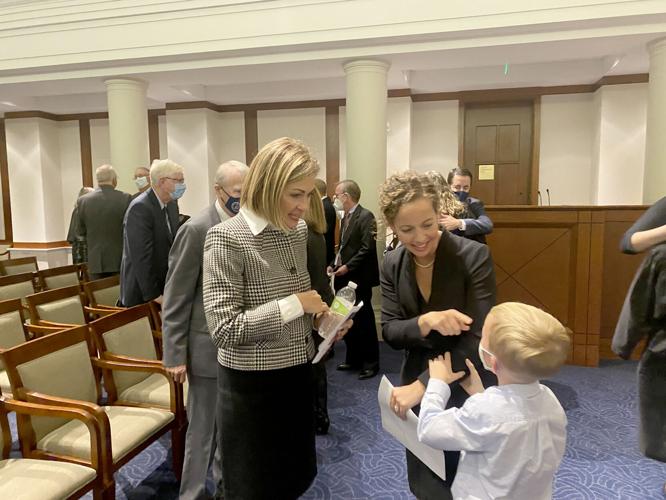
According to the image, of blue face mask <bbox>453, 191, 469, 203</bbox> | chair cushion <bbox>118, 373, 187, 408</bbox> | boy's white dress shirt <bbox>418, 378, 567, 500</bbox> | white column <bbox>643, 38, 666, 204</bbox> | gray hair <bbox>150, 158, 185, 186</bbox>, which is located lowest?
chair cushion <bbox>118, 373, 187, 408</bbox>

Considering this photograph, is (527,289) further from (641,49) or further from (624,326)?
(641,49)

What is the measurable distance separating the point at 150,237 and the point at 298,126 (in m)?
5.47

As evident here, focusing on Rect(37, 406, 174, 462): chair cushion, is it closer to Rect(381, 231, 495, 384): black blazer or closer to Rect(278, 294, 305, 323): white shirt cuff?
Rect(278, 294, 305, 323): white shirt cuff

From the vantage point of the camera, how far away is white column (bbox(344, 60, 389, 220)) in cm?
527

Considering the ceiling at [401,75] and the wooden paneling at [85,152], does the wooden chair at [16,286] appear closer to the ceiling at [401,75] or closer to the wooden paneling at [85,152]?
the ceiling at [401,75]

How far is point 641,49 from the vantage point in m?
5.21

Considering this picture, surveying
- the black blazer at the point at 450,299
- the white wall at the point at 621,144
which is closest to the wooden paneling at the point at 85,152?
the white wall at the point at 621,144

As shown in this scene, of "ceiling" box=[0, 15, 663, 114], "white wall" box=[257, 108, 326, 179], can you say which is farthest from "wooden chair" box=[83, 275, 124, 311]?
"white wall" box=[257, 108, 326, 179]

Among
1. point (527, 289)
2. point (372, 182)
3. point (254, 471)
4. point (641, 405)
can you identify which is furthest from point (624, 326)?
point (372, 182)

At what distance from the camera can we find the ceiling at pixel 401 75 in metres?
5.11

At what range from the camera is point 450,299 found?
140 cm

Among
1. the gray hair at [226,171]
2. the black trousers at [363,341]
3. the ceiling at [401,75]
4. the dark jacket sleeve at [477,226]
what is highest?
the ceiling at [401,75]

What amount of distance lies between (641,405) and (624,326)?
13.0 inches

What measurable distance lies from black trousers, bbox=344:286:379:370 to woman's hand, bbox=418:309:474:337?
9.45ft
